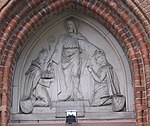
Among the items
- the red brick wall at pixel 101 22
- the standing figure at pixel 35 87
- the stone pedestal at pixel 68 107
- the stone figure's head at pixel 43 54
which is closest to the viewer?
the red brick wall at pixel 101 22

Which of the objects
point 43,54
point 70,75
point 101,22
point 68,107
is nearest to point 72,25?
point 101,22

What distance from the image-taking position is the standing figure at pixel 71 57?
5652mm

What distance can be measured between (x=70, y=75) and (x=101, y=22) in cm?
117

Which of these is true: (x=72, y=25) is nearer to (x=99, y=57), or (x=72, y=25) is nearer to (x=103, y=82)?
(x=99, y=57)

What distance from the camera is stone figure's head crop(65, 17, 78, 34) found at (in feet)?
19.6

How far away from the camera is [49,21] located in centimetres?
596

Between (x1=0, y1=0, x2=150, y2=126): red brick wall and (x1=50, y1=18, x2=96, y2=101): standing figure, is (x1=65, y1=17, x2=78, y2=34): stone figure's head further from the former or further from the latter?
(x1=0, y1=0, x2=150, y2=126): red brick wall

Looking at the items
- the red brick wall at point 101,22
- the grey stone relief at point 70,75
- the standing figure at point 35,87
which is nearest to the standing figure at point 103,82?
the grey stone relief at point 70,75

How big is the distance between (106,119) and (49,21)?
7.18ft

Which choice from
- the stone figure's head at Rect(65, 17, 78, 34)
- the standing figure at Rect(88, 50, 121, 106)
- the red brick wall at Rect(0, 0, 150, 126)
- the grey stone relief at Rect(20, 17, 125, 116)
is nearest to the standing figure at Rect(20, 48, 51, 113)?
the grey stone relief at Rect(20, 17, 125, 116)

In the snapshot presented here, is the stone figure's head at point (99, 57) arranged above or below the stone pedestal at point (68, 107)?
above

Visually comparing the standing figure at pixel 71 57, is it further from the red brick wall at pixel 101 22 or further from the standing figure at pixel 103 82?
→ the red brick wall at pixel 101 22

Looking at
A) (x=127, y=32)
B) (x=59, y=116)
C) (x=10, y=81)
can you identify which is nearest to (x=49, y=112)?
(x=59, y=116)

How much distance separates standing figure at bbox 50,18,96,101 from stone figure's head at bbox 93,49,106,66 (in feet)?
0.46
